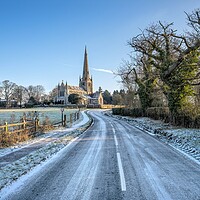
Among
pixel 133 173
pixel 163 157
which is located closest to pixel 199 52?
pixel 163 157

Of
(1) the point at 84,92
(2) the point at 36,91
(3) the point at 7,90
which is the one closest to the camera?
(3) the point at 7,90

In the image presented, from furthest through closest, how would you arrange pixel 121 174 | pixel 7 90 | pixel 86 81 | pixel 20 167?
pixel 86 81
pixel 7 90
pixel 20 167
pixel 121 174

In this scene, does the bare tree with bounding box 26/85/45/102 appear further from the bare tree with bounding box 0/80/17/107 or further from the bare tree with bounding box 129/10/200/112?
the bare tree with bounding box 129/10/200/112

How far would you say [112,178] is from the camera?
600cm

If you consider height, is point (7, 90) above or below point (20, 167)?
above

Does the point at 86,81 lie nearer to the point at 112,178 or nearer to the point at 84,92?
the point at 84,92

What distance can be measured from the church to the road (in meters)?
90.5

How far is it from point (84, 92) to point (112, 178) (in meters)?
125

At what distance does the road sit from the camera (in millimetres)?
4840

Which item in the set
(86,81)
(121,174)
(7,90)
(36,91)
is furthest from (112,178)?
(86,81)

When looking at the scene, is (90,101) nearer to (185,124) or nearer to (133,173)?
(185,124)

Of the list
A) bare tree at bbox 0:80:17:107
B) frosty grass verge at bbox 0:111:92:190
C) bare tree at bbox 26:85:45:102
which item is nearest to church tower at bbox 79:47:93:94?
bare tree at bbox 26:85:45:102

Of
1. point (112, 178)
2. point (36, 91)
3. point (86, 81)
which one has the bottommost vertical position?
point (112, 178)

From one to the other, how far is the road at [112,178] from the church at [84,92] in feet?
297
